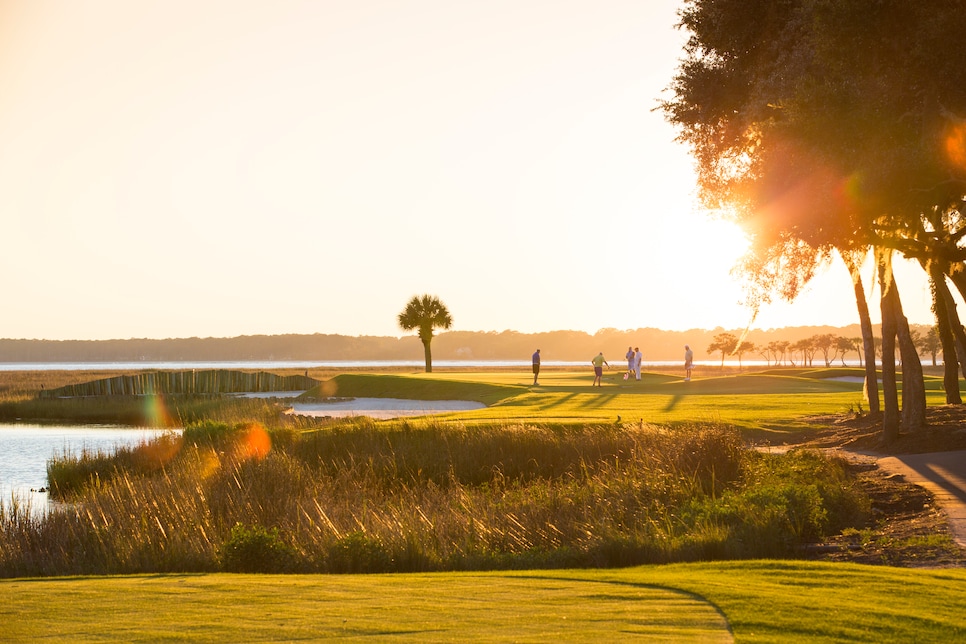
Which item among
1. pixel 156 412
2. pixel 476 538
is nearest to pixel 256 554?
pixel 476 538

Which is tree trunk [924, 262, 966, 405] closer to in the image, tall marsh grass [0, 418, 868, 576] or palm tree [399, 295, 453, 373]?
tall marsh grass [0, 418, 868, 576]

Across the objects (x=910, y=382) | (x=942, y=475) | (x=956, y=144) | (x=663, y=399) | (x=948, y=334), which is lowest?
(x=942, y=475)

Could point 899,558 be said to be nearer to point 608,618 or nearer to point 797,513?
point 797,513

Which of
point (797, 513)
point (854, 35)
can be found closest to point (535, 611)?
point (797, 513)

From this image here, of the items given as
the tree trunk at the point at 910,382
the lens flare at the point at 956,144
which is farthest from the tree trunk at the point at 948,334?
the lens flare at the point at 956,144

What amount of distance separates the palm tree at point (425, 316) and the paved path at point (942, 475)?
245 feet

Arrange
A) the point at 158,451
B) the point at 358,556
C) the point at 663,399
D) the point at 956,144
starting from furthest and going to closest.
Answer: the point at 663,399 < the point at 158,451 < the point at 956,144 < the point at 358,556

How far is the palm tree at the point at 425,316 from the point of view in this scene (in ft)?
307

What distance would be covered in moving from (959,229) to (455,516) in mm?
15113

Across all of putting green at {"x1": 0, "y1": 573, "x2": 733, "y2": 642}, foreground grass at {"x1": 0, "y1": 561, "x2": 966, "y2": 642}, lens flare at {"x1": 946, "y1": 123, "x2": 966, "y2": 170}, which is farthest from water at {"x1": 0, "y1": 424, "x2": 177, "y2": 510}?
lens flare at {"x1": 946, "y1": 123, "x2": 966, "y2": 170}

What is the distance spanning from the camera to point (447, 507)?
1670 centimetres

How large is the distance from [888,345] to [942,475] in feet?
16.9

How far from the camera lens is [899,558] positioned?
11.3 m

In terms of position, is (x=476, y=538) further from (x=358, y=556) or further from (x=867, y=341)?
(x=867, y=341)
